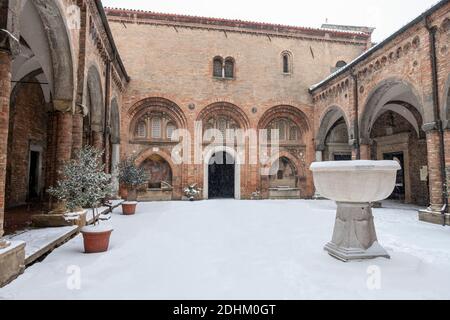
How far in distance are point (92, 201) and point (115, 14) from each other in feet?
41.4

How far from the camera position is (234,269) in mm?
3557

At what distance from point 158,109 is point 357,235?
11938 millimetres

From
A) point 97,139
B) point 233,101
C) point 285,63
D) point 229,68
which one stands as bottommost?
point 97,139

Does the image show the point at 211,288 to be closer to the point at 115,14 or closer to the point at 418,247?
the point at 418,247

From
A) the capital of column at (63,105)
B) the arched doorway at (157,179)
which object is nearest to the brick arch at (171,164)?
the arched doorway at (157,179)

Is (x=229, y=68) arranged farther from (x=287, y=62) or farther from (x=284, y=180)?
(x=284, y=180)

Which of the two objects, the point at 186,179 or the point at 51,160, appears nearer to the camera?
the point at 51,160

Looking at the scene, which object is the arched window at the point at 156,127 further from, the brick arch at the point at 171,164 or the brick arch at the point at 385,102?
the brick arch at the point at 385,102

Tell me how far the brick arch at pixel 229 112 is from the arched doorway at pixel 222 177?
2.01 m

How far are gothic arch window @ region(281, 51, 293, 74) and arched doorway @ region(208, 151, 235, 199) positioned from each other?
600cm

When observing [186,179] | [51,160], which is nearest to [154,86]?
[186,179]

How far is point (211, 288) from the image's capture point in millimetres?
2939

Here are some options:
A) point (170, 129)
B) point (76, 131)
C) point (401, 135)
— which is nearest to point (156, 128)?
point (170, 129)

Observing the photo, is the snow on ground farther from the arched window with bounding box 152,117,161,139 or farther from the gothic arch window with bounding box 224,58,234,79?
the gothic arch window with bounding box 224,58,234,79
